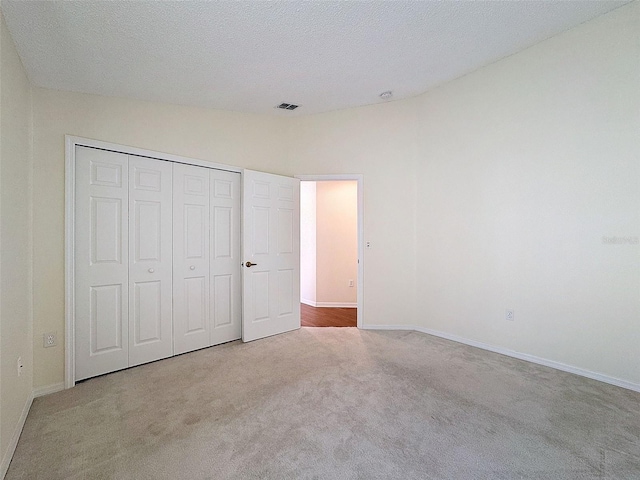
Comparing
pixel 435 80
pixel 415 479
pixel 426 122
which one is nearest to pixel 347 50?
pixel 435 80

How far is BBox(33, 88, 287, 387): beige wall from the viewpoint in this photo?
2.43 meters

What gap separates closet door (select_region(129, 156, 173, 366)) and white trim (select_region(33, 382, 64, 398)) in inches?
19.9

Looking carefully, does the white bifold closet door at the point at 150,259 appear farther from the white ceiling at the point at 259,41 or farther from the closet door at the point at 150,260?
the white ceiling at the point at 259,41

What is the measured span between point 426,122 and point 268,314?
2973 mm

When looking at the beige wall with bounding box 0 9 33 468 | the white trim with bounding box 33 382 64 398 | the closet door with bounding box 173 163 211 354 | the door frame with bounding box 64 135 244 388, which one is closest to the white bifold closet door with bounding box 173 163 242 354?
the closet door with bounding box 173 163 211 354

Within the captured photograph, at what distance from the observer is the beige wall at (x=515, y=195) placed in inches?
97.5

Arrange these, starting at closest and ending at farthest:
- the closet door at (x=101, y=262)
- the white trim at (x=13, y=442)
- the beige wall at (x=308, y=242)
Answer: the white trim at (x=13, y=442) < the closet door at (x=101, y=262) < the beige wall at (x=308, y=242)

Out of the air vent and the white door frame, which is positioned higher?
the air vent

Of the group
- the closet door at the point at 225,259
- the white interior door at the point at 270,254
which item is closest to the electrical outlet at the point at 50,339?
the closet door at the point at 225,259

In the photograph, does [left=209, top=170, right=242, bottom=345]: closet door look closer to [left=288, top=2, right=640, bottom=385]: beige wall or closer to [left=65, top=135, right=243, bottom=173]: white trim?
[left=65, top=135, right=243, bottom=173]: white trim

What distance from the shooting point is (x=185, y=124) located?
10.7 ft

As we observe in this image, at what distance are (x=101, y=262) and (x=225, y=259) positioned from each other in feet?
3.80

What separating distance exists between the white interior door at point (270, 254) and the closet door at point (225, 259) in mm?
143

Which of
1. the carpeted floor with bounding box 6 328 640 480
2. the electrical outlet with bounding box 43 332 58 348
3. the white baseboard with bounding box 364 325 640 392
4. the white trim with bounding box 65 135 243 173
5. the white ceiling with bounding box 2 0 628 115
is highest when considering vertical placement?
the white ceiling with bounding box 2 0 628 115
